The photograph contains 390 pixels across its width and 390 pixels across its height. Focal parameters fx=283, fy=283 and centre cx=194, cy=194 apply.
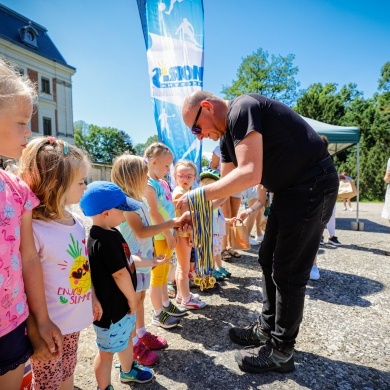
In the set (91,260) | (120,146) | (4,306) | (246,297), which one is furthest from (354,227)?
(120,146)

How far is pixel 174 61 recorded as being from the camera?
5.30 m

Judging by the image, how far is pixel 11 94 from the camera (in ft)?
3.45

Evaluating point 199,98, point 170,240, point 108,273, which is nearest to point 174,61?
point 199,98

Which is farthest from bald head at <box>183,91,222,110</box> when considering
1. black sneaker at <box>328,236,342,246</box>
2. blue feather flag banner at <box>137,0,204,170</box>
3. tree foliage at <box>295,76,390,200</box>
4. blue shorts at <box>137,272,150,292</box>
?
tree foliage at <box>295,76,390,200</box>

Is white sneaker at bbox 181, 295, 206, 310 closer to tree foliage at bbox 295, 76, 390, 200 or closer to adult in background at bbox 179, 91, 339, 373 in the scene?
adult in background at bbox 179, 91, 339, 373

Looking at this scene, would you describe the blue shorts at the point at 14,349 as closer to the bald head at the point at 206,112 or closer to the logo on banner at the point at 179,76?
the bald head at the point at 206,112

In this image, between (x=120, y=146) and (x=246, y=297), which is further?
(x=120, y=146)

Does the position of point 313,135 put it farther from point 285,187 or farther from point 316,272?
point 316,272

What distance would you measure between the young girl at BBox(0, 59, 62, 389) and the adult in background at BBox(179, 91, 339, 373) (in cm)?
101

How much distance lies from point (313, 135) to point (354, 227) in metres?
6.81

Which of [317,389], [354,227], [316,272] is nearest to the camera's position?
[317,389]

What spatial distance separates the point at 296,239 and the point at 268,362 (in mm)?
864

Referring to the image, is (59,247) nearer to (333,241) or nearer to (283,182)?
(283,182)

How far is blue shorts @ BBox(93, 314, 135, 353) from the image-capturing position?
1.54 meters
